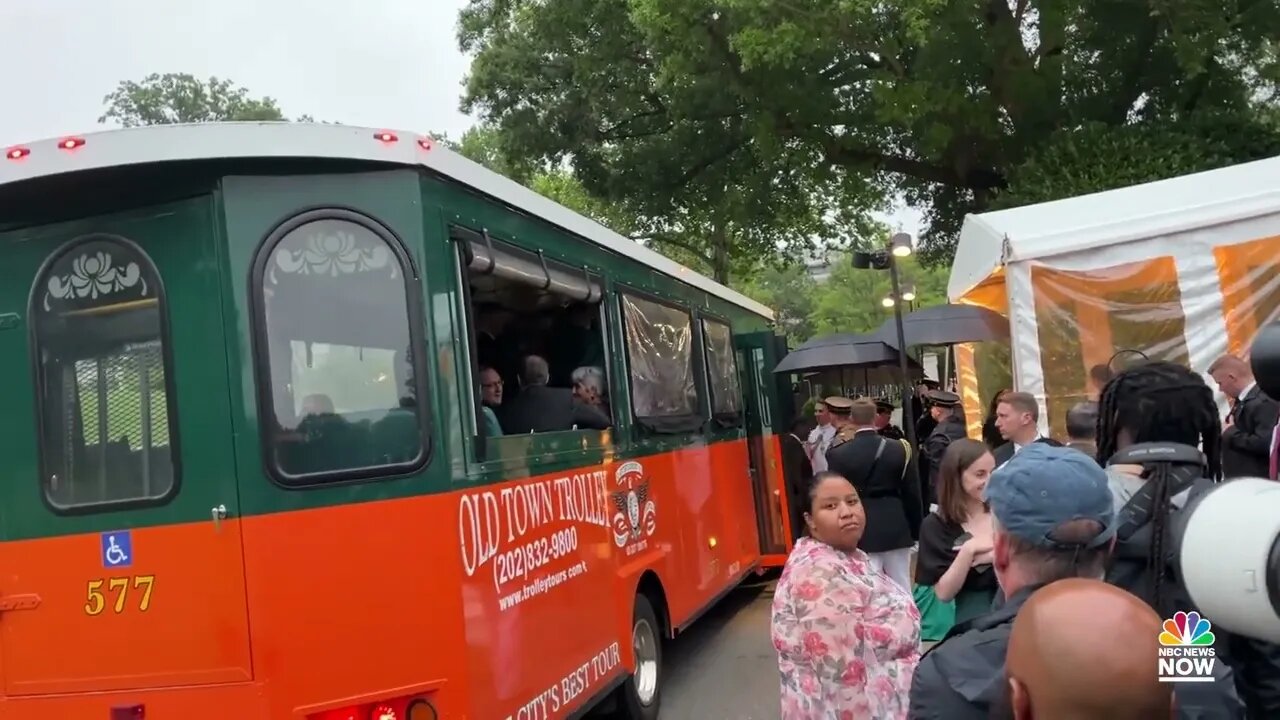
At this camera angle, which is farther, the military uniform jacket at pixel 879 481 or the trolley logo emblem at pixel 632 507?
the military uniform jacket at pixel 879 481

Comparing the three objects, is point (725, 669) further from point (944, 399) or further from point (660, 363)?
point (944, 399)

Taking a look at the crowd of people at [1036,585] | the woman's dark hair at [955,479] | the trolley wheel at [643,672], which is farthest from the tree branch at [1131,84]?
the woman's dark hair at [955,479]

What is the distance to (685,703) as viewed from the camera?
284 inches

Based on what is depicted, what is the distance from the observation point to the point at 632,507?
650 centimetres

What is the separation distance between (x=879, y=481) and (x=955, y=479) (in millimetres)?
3045

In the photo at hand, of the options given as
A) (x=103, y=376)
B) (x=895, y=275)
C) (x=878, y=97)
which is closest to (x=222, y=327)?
(x=103, y=376)

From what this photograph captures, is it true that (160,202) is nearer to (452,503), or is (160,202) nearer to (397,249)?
(397,249)

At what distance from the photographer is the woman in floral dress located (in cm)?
341

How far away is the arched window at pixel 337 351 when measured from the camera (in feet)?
12.9

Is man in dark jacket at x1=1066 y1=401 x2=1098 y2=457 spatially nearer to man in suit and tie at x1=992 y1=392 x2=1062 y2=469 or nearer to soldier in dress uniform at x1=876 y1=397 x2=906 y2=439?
man in suit and tie at x1=992 y1=392 x2=1062 y2=469

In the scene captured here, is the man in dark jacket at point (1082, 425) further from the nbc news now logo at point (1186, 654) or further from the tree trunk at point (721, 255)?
the tree trunk at point (721, 255)

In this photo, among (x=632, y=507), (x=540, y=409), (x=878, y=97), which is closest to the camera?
(x=540, y=409)

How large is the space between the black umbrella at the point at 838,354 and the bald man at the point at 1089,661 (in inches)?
378

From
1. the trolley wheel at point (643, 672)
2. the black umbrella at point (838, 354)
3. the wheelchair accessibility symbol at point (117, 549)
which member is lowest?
the trolley wheel at point (643, 672)
